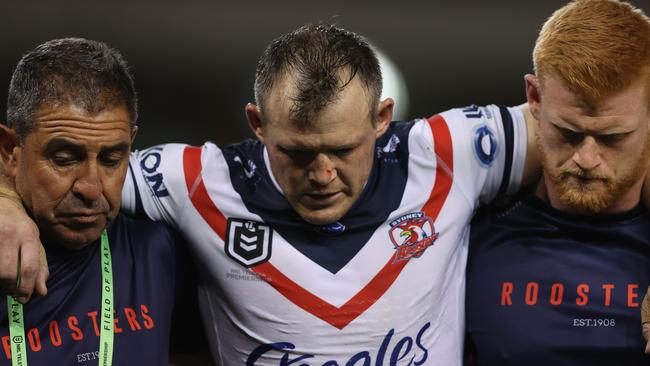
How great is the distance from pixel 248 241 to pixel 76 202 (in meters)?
0.37

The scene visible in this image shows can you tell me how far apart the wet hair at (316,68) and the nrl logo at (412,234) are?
0.23 metres

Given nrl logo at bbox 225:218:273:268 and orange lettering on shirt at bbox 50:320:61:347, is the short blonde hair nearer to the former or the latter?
nrl logo at bbox 225:218:273:268

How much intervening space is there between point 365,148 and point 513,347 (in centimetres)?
52

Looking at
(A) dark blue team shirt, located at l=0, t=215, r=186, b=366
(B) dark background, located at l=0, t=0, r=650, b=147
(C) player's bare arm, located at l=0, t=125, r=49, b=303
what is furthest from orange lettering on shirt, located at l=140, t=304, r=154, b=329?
(B) dark background, located at l=0, t=0, r=650, b=147

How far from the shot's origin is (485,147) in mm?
1910

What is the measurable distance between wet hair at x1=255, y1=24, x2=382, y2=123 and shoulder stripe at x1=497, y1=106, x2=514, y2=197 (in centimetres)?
30

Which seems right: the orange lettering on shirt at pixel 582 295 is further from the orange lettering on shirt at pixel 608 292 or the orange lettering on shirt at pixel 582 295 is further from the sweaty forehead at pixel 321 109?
the sweaty forehead at pixel 321 109

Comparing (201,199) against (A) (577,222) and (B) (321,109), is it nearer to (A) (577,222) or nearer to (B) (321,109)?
(B) (321,109)

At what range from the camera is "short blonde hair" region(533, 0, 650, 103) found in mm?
1712

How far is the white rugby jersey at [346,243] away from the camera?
5.96 ft

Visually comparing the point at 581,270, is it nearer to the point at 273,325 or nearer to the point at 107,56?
the point at 273,325

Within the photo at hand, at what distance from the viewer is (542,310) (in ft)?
6.15

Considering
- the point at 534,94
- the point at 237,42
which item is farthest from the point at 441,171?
the point at 237,42

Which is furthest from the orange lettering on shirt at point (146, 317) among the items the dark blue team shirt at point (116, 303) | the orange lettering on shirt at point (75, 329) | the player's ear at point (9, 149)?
the player's ear at point (9, 149)
